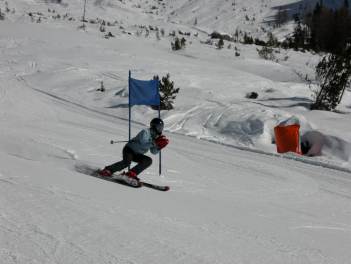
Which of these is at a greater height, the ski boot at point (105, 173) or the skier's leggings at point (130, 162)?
the skier's leggings at point (130, 162)

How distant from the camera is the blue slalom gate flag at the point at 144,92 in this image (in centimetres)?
996

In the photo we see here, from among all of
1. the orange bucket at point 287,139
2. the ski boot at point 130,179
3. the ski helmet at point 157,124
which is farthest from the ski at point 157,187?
the orange bucket at point 287,139

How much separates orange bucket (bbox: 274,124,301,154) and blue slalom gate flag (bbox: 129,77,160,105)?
4077 mm

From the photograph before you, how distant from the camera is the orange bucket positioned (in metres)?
12.9

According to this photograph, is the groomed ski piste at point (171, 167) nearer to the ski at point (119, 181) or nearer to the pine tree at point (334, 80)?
the ski at point (119, 181)

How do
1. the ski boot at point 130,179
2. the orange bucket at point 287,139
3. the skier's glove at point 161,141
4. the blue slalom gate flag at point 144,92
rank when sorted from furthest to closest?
the orange bucket at point 287,139 < the blue slalom gate flag at point 144,92 < the skier's glove at point 161,141 < the ski boot at point 130,179

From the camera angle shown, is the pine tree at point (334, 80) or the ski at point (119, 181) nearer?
the ski at point (119, 181)

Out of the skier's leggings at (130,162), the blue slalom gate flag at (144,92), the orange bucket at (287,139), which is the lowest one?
the orange bucket at (287,139)

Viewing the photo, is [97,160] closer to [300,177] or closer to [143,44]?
[300,177]

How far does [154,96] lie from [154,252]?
5493mm

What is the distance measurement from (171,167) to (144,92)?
1.50m

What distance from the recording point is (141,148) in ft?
26.8

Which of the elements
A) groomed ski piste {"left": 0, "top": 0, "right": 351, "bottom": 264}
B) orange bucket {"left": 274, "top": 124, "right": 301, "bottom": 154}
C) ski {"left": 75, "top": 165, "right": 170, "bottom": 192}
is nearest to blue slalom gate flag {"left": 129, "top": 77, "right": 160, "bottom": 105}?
groomed ski piste {"left": 0, "top": 0, "right": 351, "bottom": 264}

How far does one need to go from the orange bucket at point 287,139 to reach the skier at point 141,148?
550cm
